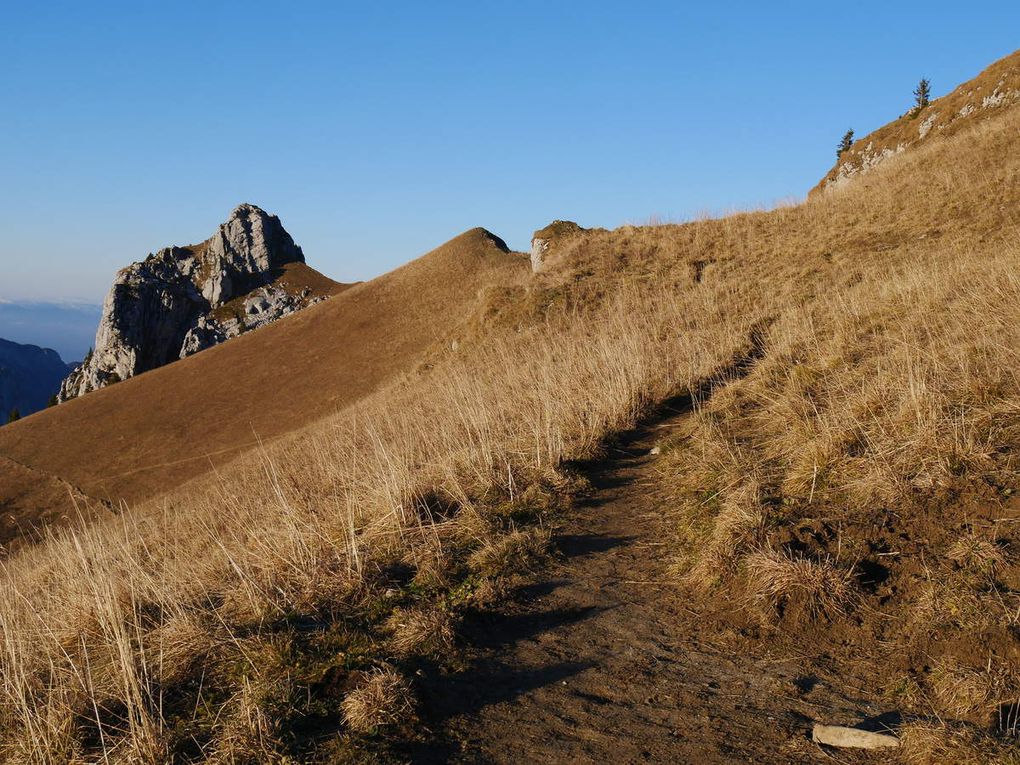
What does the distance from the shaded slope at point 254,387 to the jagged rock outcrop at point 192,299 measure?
20.1m

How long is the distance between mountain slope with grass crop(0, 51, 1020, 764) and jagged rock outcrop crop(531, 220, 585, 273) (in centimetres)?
2109

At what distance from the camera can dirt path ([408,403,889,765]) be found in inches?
126

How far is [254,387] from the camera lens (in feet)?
105

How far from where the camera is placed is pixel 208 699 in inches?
145

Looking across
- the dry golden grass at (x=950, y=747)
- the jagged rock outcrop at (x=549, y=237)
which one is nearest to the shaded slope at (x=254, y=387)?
the jagged rock outcrop at (x=549, y=237)

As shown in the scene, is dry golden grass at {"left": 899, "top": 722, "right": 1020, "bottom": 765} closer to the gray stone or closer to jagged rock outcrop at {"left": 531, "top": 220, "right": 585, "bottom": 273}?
the gray stone

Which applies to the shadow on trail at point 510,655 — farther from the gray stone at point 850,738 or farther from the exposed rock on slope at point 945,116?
the exposed rock on slope at point 945,116

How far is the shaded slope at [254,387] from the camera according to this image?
28031mm

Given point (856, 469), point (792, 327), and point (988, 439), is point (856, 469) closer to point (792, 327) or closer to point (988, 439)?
point (988, 439)

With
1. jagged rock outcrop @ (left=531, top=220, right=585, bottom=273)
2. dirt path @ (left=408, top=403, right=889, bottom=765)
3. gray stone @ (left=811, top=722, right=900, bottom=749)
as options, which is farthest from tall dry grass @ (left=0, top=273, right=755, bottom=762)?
jagged rock outcrop @ (left=531, top=220, right=585, bottom=273)

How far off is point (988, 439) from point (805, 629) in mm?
2171

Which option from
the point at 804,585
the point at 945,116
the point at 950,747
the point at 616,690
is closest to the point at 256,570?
the point at 616,690

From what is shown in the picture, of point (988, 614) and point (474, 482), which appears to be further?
point (474, 482)

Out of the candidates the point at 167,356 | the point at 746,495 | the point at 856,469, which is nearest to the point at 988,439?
the point at 856,469
